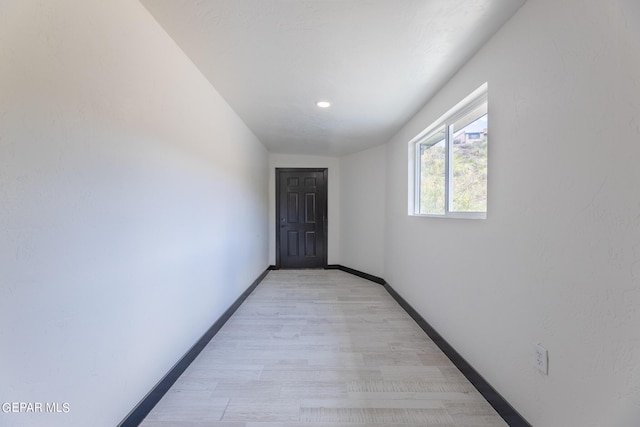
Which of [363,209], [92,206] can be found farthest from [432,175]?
[92,206]

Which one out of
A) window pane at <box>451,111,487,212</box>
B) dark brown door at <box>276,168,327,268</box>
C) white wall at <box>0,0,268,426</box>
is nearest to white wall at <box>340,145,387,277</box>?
dark brown door at <box>276,168,327,268</box>

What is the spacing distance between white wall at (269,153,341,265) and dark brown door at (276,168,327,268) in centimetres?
8

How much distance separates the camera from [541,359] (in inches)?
48.3

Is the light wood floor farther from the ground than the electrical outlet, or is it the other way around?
the electrical outlet

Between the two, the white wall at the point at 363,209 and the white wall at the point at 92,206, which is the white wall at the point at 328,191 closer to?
the white wall at the point at 363,209

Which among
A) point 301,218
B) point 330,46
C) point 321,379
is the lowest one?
point 321,379

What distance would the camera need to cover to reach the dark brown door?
5230 mm

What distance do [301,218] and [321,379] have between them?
3626mm

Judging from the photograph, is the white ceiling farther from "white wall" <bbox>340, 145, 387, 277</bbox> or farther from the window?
"white wall" <bbox>340, 145, 387, 277</bbox>

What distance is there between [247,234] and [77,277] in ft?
8.40

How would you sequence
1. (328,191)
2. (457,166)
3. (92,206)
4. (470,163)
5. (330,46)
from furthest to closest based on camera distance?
(328,191), (457,166), (470,163), (330,46), (92,206)

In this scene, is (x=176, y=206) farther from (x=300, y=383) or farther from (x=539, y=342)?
(x=539, y=342)

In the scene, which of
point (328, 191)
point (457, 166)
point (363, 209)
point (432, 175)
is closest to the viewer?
point (457, 166)

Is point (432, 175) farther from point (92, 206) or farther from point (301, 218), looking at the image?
point (301, 218)
